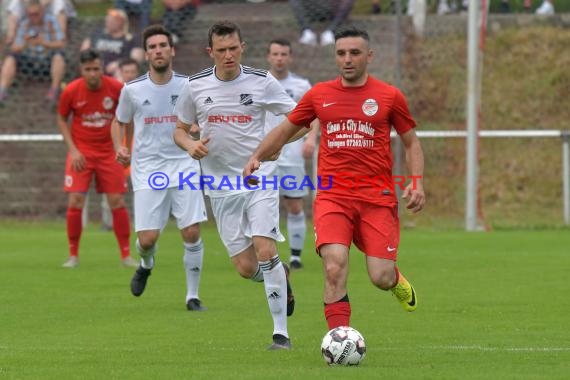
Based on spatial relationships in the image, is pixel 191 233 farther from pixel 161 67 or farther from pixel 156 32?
Result: pixel 156 32

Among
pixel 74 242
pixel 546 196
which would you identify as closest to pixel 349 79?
pixel 74 242

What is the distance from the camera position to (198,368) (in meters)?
8.21

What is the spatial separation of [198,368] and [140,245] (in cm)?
413

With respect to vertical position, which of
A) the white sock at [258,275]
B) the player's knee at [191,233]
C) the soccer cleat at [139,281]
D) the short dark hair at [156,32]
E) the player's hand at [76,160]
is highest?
the short dark hair at [156,32]

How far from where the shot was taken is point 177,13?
24938 mm

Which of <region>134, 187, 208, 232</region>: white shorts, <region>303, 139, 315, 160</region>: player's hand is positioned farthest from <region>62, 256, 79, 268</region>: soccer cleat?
<region>134, 187, 208, 232</region>: white shorts

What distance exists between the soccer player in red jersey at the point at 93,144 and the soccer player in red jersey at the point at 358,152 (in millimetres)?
6595

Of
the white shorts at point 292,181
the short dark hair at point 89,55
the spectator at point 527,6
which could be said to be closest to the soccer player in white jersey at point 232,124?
the short dark hair at point 89,55

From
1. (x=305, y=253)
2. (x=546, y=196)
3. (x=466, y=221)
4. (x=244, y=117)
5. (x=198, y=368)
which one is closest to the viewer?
(x=198, y=368)

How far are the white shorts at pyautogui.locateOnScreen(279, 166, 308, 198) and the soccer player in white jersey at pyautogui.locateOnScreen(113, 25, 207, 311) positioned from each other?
3.35m

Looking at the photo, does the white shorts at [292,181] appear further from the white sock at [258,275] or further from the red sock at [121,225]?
the white sock at [258,275]

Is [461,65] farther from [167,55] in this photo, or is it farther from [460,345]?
[460,345]

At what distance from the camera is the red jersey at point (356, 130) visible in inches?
354

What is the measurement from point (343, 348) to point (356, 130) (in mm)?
1619
